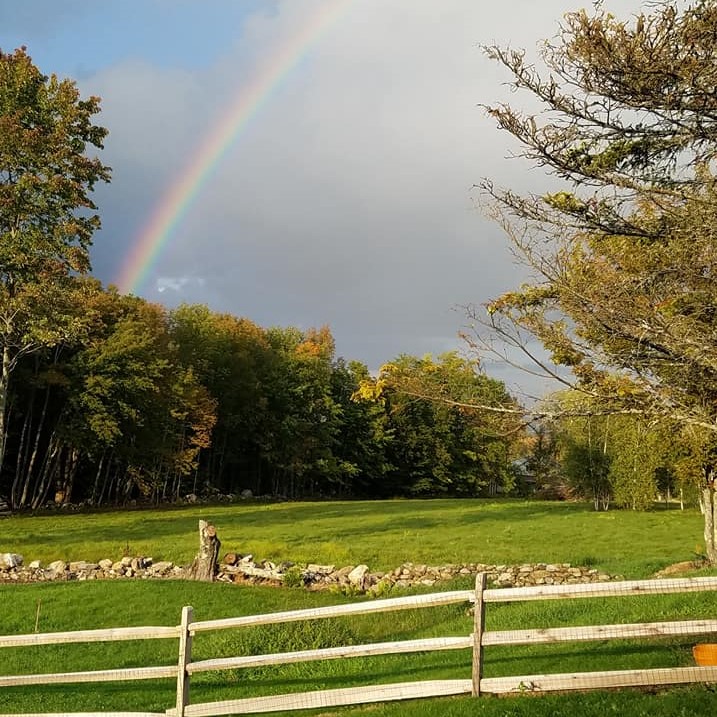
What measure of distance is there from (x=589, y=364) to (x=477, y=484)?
7596 cm

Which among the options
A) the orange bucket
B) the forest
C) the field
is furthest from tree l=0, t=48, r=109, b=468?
the orange bucket

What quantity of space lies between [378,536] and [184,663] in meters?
24.4

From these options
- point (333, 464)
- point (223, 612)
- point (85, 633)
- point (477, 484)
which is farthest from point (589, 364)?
point (477, 484)

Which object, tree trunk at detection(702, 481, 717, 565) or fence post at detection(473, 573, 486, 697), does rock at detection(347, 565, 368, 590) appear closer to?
tree trunk at detection(702, 481, 717, 565)

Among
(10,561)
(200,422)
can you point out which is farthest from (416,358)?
(200,422)

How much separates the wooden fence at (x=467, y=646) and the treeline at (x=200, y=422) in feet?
59.0

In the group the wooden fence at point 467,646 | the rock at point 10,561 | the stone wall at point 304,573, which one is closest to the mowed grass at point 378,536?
the rock at point 10,561

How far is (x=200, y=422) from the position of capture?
53.4 meters

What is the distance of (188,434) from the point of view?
57.5m

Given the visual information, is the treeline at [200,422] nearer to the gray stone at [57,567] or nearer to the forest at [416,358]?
the forest at [416,358]

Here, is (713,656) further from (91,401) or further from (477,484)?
(477,484)

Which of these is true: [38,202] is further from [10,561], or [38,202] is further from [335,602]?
[335,602]

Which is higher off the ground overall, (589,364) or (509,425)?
(589,364)

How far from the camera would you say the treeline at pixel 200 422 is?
140ft
